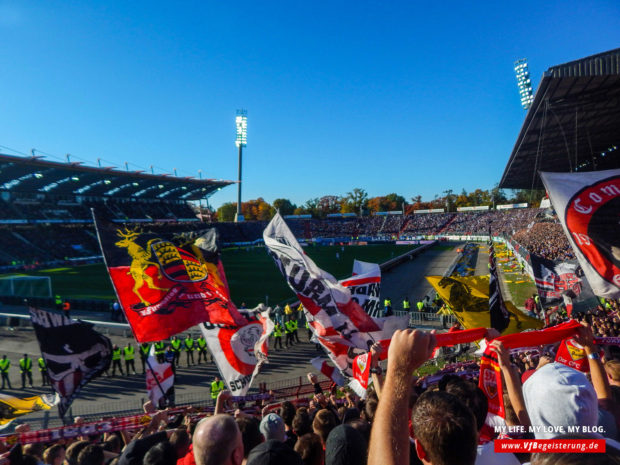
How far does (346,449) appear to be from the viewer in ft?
7.11

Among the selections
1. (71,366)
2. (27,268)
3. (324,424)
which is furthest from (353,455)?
(27,268)

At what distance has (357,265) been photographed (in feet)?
30.7

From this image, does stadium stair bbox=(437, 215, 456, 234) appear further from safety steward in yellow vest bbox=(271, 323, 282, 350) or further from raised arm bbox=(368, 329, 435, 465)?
raised arm bbox=(368, 329, 435, 465)

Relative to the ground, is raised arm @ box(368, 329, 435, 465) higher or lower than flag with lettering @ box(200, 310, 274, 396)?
higher

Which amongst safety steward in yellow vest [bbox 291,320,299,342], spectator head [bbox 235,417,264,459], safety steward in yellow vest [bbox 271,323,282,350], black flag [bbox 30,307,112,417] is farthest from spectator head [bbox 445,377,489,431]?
safety steward in yellow vest [bbox 291,320,299,342]

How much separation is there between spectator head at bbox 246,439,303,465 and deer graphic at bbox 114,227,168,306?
568 cm

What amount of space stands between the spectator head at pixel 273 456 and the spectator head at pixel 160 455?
786 millimetres

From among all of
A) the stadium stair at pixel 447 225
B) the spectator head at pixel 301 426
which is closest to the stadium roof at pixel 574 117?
the spectator head at pixel 301 426

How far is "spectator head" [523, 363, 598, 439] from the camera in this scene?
6.03 feet

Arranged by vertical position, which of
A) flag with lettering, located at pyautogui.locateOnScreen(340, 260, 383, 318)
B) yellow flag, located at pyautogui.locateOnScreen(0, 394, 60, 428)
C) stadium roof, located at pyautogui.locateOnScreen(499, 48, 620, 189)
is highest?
stadium roof, located at pyautogui.locateOnScreen(499, 48, 620, 189)

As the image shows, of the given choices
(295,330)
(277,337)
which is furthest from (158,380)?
(295,330)

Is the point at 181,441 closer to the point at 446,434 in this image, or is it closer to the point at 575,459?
the point at 446,434

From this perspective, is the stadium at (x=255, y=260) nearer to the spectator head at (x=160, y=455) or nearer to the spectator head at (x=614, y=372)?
the spectator head at (x=160, y=455)

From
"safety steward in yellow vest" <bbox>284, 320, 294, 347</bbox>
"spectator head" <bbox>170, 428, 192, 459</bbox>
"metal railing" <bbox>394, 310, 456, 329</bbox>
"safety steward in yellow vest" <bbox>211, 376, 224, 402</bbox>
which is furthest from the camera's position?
"metal railing" <bbox>394, 310, 456, 329</bbox>
